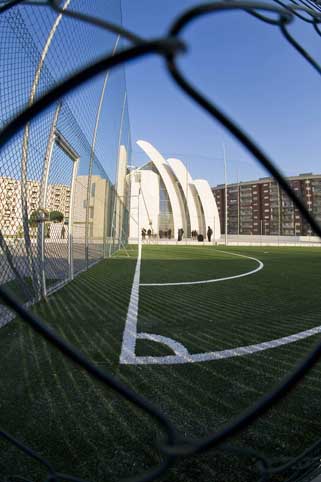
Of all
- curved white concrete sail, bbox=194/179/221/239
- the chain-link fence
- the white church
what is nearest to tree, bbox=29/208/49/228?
the chain-link fence

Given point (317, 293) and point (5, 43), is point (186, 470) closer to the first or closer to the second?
point (5, 43)

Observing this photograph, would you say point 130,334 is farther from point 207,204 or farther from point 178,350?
point 207,204

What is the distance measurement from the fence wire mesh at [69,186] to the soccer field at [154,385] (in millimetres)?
107

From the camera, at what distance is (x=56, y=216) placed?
4695 mm

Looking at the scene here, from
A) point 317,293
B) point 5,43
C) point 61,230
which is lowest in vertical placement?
point 317,293

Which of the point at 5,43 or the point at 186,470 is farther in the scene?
the point at 5,43

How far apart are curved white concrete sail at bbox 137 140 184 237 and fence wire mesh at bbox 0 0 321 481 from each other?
29655 millimetres

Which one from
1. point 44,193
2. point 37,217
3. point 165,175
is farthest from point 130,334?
point 165,175

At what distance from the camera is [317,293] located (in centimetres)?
429

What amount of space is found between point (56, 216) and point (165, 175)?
3471cm

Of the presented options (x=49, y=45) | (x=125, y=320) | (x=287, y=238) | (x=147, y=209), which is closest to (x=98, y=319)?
(x=125, y=320)

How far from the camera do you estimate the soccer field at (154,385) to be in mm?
1085

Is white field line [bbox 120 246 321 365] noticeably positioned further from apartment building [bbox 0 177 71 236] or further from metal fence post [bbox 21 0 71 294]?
apartment building [bbox 0 177 71 236]

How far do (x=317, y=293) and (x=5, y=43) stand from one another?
4609 mm
